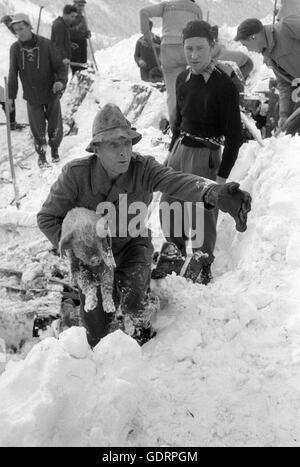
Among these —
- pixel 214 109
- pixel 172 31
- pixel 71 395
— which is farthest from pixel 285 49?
pixel 71 395

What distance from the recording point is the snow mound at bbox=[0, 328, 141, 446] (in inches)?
79.0

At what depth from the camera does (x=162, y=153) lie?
7531mm

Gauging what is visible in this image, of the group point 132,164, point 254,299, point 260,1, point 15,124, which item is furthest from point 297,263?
point 260,1

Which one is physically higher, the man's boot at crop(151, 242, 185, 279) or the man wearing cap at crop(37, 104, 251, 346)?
the man wearing cap at crop(37, 104, 251, 346)

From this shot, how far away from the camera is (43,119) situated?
8125 millimetres

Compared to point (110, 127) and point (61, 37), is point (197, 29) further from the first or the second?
point (61, 37)

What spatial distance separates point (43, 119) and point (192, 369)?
20.3 ft

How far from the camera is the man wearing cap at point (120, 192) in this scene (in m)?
3.15

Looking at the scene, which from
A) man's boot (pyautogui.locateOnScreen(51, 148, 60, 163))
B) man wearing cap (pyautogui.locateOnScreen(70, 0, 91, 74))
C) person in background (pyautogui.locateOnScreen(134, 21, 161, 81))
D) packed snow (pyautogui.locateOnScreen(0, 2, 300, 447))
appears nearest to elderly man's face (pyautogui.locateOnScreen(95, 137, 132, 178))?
packed snow (pyautogui.locateOnScreen(0, 2, 300, 447))

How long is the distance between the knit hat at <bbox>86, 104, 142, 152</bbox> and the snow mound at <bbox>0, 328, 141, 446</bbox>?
1.25 m

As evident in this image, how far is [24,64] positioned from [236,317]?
6.00 m

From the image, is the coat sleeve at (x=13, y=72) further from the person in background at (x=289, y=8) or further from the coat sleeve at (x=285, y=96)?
the coat sleeve at (x=285, y=96)

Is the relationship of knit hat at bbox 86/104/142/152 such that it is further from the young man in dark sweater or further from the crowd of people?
the young man in dark sweater

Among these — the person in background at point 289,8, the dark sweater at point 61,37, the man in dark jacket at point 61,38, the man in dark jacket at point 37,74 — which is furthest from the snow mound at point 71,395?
the dark sweater at point 61,37
